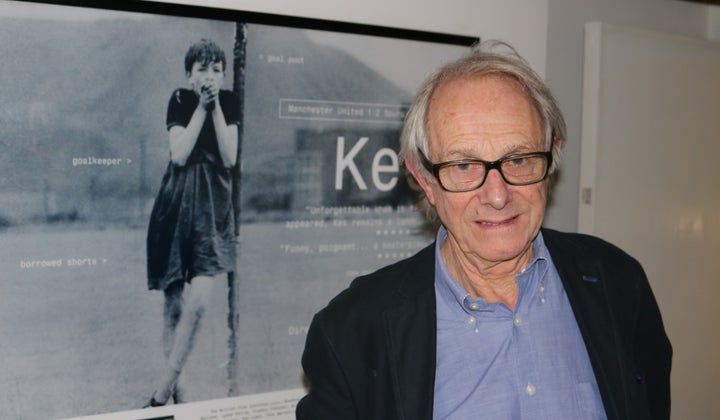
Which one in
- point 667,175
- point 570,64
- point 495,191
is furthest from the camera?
point 667,175

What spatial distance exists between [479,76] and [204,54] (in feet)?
2.22

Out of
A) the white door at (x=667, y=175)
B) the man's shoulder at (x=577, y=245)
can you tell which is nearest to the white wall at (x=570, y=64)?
the white door at (x=667, y=175)

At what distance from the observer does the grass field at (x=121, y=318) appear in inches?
60.0

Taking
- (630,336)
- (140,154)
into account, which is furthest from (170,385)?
(630,336)

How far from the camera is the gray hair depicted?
1342mm

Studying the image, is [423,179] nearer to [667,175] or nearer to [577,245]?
[577,245]

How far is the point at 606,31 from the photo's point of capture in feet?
7.80

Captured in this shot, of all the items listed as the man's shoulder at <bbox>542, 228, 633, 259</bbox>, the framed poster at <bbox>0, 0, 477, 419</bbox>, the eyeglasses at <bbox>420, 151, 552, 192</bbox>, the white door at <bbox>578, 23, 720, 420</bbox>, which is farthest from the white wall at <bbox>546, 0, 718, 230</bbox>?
the eyeglasses at <bbox>420, 151, 552, 192</bbox>

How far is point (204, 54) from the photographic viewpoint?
5.52 ft

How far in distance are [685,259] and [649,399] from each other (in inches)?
51.2

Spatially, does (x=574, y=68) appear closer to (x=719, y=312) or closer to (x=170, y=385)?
(x=719, y=312)

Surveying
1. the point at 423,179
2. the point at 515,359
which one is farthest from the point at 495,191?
the point at 515,359

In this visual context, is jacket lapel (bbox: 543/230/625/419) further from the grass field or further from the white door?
the white door

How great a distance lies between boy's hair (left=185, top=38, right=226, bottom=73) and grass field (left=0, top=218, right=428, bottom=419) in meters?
0.40
